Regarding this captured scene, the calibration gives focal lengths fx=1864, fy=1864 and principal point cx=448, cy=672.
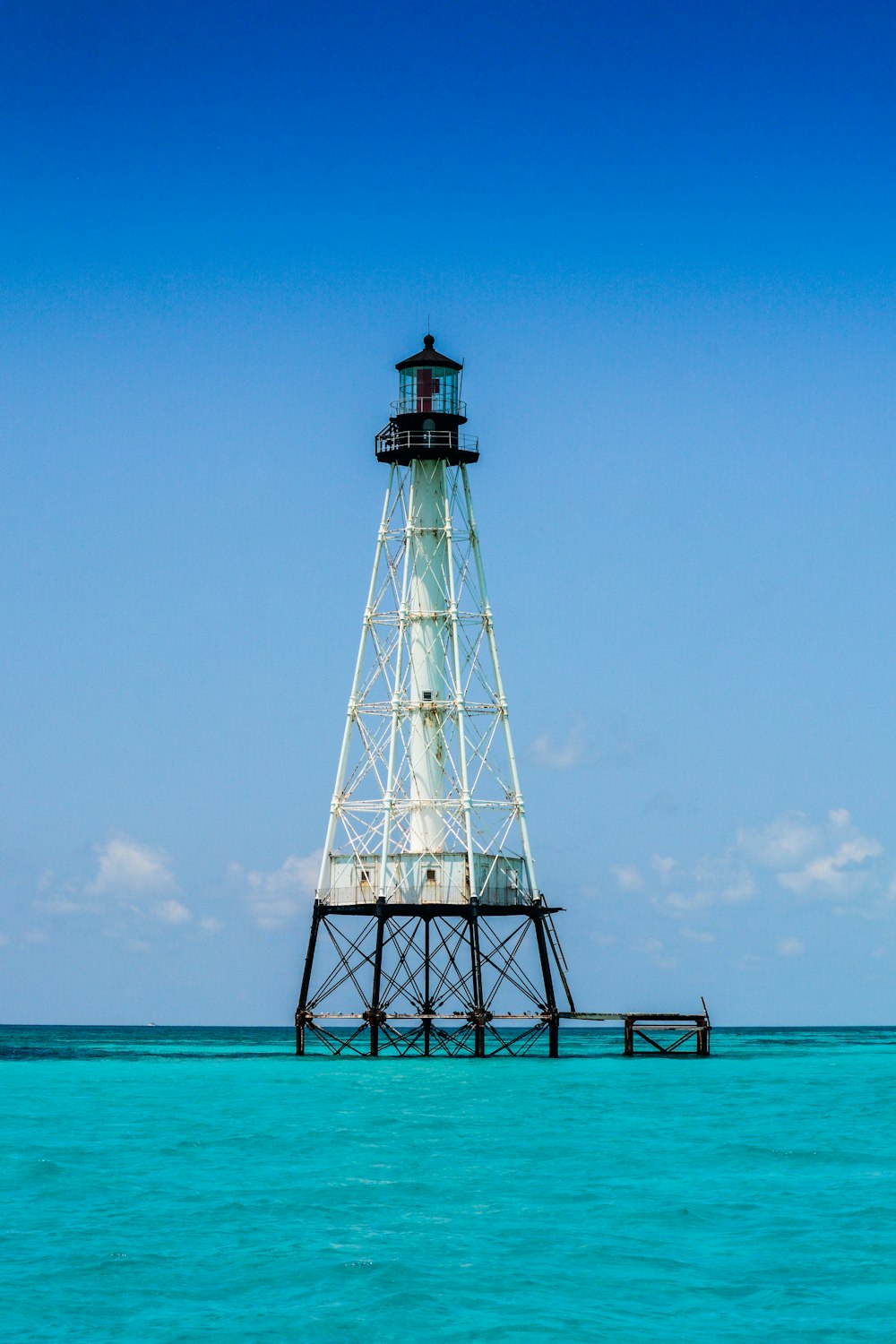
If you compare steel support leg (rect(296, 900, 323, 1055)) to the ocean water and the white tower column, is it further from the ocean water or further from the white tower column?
the ocean water

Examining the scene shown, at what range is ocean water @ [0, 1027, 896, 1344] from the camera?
21.1 m

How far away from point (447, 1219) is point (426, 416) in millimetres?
43774

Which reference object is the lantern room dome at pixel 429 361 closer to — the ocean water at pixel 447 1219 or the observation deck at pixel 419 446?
the observation deck at pixel 419 446

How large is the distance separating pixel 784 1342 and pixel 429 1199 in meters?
9.45

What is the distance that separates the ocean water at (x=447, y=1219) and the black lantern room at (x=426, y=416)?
2602 centimetres

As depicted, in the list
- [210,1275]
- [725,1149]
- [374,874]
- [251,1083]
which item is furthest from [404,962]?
[210,1275]

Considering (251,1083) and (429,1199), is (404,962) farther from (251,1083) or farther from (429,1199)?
(429,1199)

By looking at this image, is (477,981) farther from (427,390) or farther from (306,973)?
(427,390)

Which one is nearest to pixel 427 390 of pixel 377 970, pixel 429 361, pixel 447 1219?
pixel 429 361

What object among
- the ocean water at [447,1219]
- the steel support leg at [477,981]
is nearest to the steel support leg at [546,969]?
the steel support leg at [477,981]

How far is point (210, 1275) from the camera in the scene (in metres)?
23.0

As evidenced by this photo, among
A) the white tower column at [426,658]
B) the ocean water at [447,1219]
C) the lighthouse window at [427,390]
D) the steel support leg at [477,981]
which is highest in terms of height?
the lighthouse window at [427,390]

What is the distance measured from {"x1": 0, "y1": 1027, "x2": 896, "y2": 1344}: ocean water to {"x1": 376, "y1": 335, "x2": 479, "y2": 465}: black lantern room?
85.4 feet

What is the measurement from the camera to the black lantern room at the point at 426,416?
66875mm
